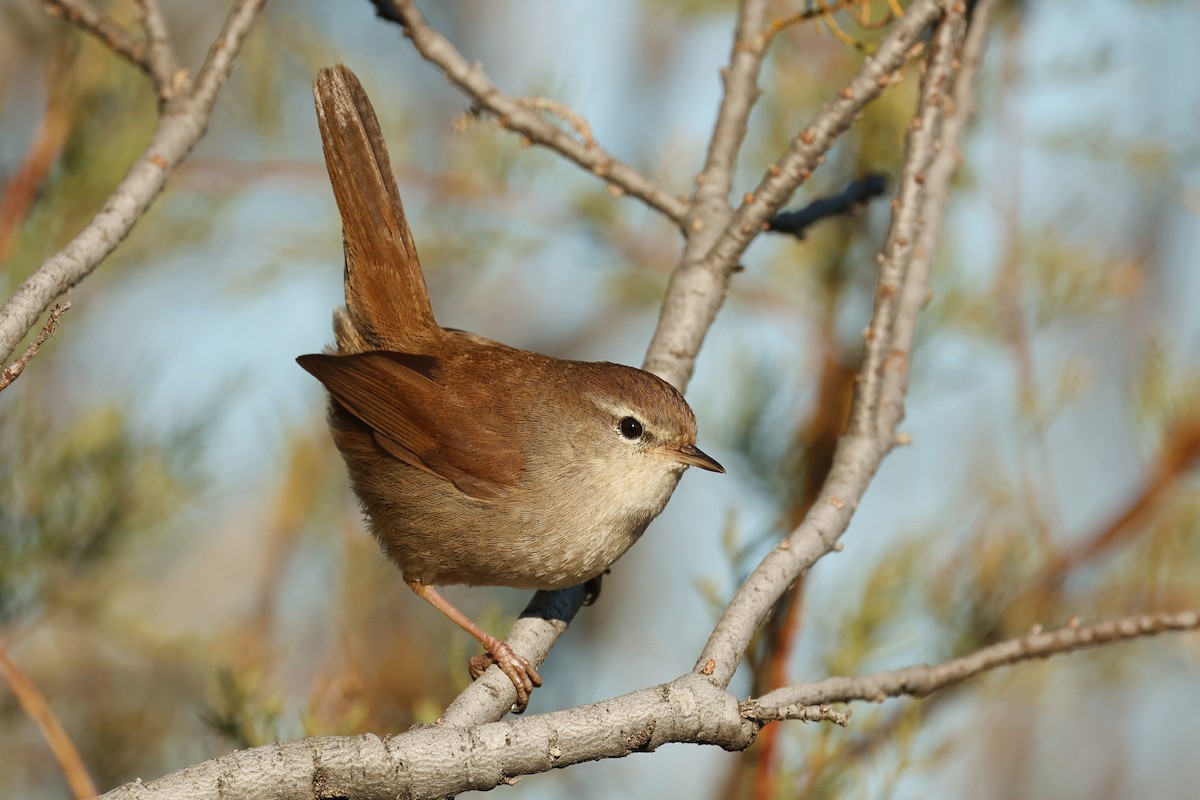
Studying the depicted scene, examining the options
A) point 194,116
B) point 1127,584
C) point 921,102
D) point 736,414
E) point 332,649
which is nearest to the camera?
point 194,116

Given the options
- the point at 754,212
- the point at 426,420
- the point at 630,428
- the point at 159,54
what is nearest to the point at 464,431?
the point at 426,420

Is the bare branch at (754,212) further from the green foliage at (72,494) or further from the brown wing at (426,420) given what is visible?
the green foliage at (72,494)

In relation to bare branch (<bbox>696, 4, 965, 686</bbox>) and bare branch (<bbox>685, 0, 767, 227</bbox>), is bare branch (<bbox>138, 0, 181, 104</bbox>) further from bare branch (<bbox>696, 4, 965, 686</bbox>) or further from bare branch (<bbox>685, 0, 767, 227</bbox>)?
bare branch (<bbox>696, 4, 965, 686</bbox>)

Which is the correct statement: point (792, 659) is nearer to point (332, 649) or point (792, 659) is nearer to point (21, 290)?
point (332, 649)

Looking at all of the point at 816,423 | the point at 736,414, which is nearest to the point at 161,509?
the point at 736,414

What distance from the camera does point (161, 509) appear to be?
11.6 ft

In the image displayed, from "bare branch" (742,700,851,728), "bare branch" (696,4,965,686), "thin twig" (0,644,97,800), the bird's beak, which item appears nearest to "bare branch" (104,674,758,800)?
"bare branch" (742,700,851,728)

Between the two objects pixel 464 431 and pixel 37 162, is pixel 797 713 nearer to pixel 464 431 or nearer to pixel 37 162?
pixel 464 431

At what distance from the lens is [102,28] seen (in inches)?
104

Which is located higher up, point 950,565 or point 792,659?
point 950,565

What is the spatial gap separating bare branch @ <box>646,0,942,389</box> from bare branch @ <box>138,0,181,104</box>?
1.36 m

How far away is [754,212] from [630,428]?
72cm

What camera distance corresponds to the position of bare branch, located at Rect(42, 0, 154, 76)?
2.62m

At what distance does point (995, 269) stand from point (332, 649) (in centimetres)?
274
